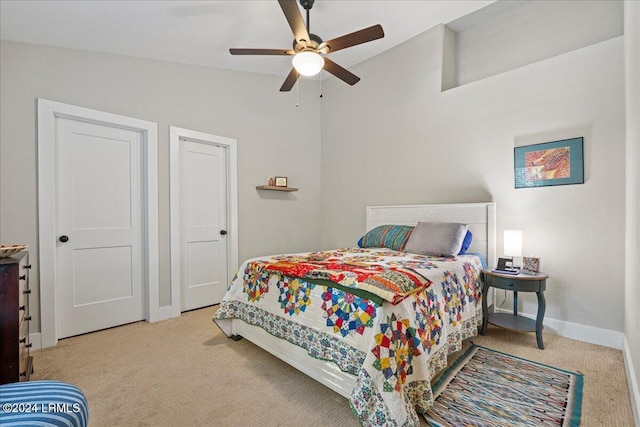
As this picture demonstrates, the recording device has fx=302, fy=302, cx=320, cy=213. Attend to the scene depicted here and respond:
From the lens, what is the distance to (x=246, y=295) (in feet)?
8.29

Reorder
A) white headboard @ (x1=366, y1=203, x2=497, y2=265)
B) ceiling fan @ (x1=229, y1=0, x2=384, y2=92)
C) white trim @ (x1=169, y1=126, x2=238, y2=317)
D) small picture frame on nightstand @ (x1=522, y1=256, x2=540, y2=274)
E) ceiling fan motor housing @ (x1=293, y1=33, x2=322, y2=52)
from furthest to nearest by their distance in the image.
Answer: white trim @ (x1=169, y1=126, x2=238, y2=317) < white headboard @ (x1=366, y1=203, x2=497, y2=265) < small picture frame on nightstand @ (x1=522, y1=256, x2=540, y2=274) < ceiling fan motor housing @ (x1=293, y1=33, x2=322, y2=52) < ceiling fan @ (x1=229, y1=0, x2=384, y2=92)

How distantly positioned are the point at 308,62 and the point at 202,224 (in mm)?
2380

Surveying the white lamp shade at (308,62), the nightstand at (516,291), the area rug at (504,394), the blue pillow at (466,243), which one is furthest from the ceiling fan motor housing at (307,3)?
the area rug at (504,394)

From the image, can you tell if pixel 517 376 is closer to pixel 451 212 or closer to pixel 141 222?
pixel 451 212

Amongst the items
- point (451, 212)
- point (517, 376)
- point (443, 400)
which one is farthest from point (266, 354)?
point (451, 212)

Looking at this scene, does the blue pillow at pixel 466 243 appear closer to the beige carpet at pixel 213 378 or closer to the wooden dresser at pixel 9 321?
the beige carpet at pixel 213 378

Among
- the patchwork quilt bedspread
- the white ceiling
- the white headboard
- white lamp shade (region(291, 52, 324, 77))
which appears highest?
the white ceiling

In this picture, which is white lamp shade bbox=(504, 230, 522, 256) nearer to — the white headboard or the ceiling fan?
the white headboard

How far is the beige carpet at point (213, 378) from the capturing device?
168cm

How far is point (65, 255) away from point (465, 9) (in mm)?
4704

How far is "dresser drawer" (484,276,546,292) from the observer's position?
2492 mm

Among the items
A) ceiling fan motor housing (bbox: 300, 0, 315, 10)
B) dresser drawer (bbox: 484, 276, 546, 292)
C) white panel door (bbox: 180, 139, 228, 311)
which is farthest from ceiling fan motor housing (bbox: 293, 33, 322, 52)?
dresser drawer (bbox: 484, 276, 546, 292)

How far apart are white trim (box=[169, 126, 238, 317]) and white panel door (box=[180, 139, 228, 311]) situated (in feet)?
0.24

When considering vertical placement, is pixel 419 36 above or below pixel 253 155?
above
